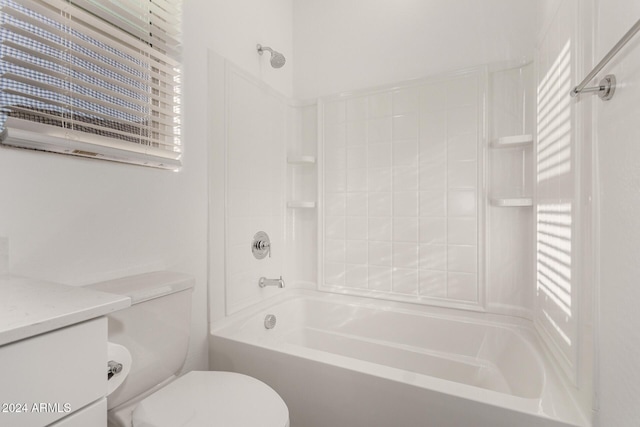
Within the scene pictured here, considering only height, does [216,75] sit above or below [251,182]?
above

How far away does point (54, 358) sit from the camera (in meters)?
0.52

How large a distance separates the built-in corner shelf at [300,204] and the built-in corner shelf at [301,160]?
0.28m

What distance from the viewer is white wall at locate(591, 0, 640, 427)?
2.34 feet

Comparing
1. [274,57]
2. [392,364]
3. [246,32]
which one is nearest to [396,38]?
[274,57]

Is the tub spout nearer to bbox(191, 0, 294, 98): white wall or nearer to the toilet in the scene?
the toilet

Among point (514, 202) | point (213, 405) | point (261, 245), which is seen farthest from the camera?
point (261, 245)

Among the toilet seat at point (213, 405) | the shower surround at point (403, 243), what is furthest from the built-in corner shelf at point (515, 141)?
the toilet seat at point (213, 405)

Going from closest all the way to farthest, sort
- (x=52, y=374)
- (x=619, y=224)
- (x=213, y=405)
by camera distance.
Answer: (x=52, y=374)
(x=619, y=224)
(x=213, y=405)

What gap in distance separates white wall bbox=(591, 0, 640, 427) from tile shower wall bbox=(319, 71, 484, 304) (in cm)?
92

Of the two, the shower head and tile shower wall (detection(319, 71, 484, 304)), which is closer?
tile shower wall (detection(319, 71, 484, 304))

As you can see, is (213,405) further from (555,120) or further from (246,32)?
(246,32)

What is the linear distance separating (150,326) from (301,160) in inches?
55.2

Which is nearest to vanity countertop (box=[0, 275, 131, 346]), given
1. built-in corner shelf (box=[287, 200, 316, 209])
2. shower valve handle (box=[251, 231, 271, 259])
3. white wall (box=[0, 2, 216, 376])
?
white wall (box=[0, 2, 216, 376])

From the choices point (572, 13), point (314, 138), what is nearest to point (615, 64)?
point (572, 13)
